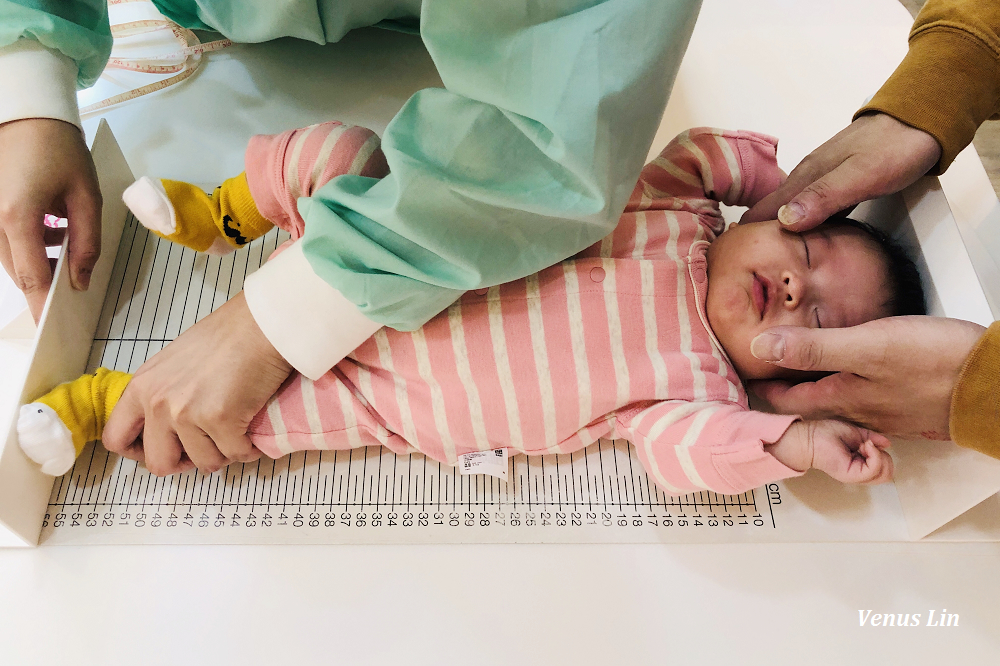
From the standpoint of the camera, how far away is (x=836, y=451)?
0.61 m

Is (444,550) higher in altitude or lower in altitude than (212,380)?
lower

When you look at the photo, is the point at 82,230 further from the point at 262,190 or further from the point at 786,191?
the point at 786,191

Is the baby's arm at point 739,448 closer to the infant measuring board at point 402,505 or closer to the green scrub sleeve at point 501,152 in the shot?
the infant measuring board at point 402,505

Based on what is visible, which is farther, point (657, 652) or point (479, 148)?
point (657, 652)

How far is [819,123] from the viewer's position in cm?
98

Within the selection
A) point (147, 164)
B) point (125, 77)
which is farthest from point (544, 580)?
point (125, 77)

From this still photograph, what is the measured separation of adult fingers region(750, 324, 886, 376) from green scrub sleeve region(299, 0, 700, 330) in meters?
0.18

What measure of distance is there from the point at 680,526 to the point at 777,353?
0.23 m

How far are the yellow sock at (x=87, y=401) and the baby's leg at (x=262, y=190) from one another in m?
0.17

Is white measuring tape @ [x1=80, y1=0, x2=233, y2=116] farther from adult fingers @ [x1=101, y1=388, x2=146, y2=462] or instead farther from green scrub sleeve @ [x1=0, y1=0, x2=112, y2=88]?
adult fingers @ [x1=101, y1=388, x2=146, y2=462]

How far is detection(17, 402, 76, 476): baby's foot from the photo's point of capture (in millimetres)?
640

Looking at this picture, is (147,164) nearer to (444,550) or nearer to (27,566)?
(27,566)

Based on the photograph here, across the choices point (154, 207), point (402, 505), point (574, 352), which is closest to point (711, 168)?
point (574, 352)

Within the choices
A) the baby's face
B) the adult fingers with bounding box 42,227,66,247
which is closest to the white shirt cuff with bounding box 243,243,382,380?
the adult fingers with bounding box 42,227,66,247
